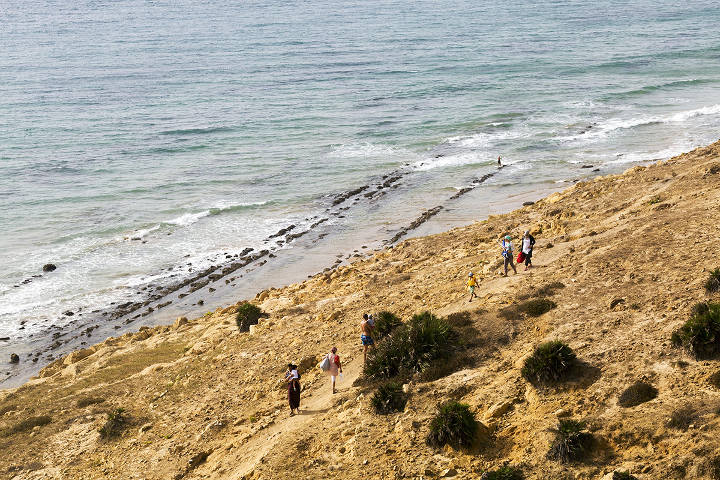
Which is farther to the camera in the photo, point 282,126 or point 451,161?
point 282,126

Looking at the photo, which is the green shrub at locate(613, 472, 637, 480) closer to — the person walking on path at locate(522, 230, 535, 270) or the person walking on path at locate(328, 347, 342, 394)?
the person walking on path at locate(328, 347, 342, 394)

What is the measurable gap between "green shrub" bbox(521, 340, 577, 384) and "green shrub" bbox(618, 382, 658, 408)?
1.39 metres

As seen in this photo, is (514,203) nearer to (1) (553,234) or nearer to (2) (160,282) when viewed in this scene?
(1) (553,234)

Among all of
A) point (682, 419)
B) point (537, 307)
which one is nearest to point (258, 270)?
point (537, 307)

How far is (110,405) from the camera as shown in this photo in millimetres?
21016

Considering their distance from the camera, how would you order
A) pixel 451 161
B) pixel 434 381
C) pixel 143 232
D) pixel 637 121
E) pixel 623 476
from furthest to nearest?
1. pixel 637 121
2. pixel 451 161
3. pixel 143 232
4. pixel 434 381
5. pixel 623 476

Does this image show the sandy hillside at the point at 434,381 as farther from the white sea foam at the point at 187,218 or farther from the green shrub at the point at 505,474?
the white sea foam at the point at 187,218

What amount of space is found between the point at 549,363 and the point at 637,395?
189 cm

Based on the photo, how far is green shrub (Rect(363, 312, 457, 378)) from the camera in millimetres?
16844

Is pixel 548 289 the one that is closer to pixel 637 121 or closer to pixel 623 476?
pixel 623 476

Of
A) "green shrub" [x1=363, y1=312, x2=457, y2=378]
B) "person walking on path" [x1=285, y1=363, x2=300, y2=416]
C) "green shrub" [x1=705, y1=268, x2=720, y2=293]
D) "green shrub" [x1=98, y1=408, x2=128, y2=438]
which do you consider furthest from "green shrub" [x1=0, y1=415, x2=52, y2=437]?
"green shrub" [x1=705, y1=268, x2=720, y2=293]

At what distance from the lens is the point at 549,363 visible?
48.0ft

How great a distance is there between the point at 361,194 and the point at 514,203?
11.0 m

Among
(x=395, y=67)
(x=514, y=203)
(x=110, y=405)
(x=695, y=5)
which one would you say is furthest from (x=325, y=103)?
(x=695, y=5)
